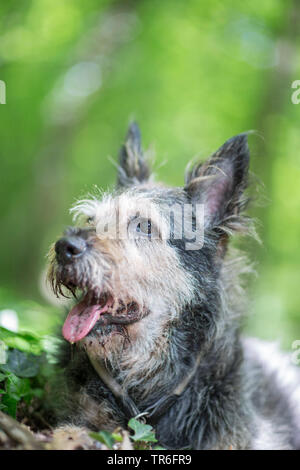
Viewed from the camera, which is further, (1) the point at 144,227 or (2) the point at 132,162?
(2) the point at 132,162

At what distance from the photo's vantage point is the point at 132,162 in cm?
484

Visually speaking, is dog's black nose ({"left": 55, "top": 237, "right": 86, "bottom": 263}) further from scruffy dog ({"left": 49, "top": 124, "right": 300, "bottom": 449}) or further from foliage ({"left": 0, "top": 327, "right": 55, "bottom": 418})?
foliage ({"left": 0, "top": 327, "right": 55, "bottom": 418})

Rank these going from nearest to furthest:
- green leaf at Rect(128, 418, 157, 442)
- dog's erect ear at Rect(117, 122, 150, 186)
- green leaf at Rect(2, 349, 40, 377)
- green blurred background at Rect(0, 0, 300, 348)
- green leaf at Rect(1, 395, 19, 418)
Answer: green leaf at Rect(128, 418, 157, 442) < green leaf at Rect(1, 395, 19, 418) < green leaf at Rect(2, 349, 40, 377) < dog's erect ear at Rect(117, 122, 150, 186) < green blurred background at Rect(0, 0, 300, 348)

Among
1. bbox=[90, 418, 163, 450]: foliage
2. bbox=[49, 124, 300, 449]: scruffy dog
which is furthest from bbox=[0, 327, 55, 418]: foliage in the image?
bbox=[90, 418, 163, 450]: foliage

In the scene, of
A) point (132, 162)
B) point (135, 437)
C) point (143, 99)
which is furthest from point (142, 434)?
point (143, 99)

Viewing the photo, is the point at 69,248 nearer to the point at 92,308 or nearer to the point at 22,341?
the point at 92,308

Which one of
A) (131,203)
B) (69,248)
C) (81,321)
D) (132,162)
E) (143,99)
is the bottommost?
(81,321)

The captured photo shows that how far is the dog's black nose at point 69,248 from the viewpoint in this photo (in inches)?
133

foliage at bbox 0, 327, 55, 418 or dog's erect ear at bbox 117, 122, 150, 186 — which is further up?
dog's erect ear at bbox 117, 122, 150, 186

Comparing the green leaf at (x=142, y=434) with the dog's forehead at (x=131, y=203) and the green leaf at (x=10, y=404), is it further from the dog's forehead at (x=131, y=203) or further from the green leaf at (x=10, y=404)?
the dog's forehead at (x=131, y=203)

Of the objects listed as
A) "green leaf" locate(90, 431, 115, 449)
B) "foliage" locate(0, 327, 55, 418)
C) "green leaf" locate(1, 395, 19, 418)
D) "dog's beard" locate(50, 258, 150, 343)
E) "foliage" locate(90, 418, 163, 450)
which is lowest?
"green leaf" locate(90, 431, 115, 449)

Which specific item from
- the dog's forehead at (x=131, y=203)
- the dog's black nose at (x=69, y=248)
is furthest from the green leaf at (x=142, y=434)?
the dog's forehead at (x=131, y=203)

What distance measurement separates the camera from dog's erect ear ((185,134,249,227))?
4026 millimetres

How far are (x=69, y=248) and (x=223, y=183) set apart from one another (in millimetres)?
1476
